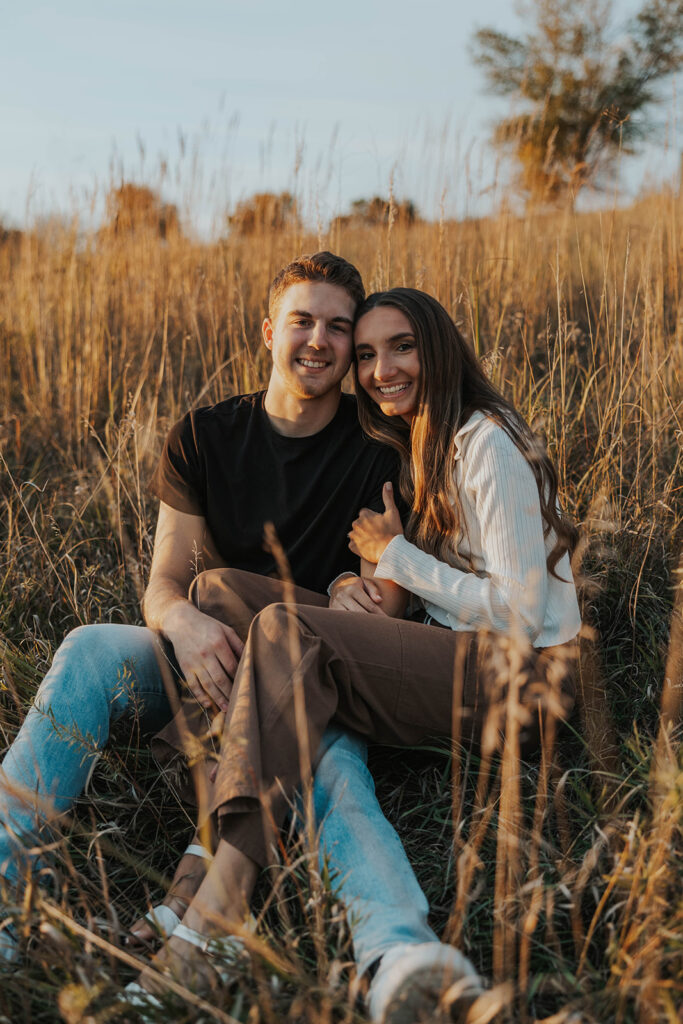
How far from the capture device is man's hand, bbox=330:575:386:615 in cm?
192

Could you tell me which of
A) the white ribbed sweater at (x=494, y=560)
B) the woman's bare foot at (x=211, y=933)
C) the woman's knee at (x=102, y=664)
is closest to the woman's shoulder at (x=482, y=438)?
the white ribbed sweater at (x=494, y=560)

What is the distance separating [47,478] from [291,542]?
141 cm

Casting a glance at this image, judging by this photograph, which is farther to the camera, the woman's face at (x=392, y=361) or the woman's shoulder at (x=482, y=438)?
the woman's face at (x=392, y=361)

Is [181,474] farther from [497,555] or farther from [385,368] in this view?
[497,555]

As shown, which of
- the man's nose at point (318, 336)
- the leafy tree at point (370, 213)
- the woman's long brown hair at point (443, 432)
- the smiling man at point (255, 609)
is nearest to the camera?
the smiling man at point (255, 609)

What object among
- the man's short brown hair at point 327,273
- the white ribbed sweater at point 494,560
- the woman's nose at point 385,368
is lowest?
the white ribbed sweater at point 494,560

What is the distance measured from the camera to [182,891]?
5.01 feet

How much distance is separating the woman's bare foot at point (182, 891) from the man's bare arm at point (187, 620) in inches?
12.2

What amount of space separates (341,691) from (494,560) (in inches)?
17.1

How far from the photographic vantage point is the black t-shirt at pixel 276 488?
7.16 feet

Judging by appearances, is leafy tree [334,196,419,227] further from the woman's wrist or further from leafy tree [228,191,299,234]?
the woman's wrist

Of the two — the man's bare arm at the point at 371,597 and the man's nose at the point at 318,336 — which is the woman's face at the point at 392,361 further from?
the man's bare arm at the point at 371,597

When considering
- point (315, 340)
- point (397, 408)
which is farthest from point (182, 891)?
point (315, 340)

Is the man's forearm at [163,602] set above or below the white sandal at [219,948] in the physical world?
above
